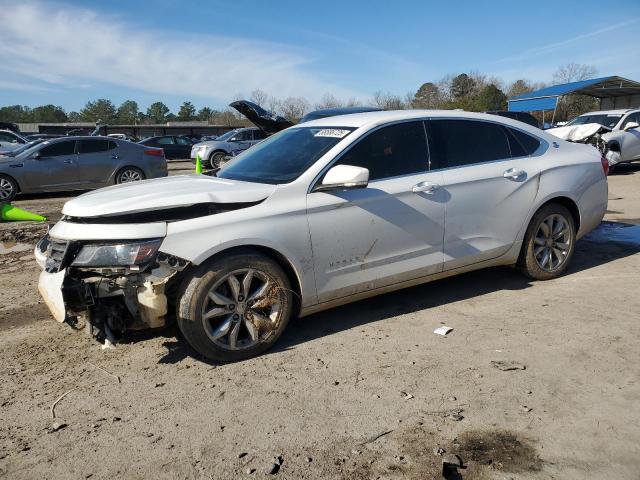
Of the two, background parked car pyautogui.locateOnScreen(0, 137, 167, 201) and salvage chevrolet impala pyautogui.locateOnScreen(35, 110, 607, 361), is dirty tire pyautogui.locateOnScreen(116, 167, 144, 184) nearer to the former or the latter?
background parked car pyautogui.locateOnScreen(0, 137, 167, 201)

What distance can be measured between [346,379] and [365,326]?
88 cm

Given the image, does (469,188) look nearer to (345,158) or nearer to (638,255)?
(345,158)

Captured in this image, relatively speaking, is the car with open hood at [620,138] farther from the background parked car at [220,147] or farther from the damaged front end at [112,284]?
the damaged front end at [112,284]

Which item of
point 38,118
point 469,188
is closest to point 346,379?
point 469,188

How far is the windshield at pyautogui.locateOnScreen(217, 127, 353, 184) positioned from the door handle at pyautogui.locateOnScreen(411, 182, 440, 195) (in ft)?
2.27

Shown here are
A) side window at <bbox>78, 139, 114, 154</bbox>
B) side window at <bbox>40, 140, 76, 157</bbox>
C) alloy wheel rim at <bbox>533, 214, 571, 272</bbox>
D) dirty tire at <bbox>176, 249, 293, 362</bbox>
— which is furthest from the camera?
side window at <bbox>78, 139, 114, 154</bbox>

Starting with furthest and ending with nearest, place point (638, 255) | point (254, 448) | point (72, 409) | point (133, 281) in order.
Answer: point (638, 255)
point (133, 281)
point (72, 409)
point (254, 448)

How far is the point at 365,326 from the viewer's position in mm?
4148

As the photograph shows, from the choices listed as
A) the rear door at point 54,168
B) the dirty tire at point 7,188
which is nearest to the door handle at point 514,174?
the rear door at point 54,168

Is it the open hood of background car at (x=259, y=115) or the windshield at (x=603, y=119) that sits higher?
the open hood of background car at (x=259, y=115)

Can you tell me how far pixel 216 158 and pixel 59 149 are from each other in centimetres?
945

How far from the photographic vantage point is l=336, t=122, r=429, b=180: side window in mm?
4047

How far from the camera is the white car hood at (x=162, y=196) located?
342 centimetres

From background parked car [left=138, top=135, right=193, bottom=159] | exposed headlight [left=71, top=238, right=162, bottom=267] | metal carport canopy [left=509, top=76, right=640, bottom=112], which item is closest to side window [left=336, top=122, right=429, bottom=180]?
exposed headlight [left=71, top=238, right=162, bottom=267]
